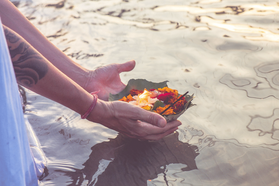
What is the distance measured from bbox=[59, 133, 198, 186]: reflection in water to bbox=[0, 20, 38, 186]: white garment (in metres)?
0.50

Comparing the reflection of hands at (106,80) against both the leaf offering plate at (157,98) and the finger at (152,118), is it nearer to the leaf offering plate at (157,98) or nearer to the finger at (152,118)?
the leaf offering plate at (157,98)

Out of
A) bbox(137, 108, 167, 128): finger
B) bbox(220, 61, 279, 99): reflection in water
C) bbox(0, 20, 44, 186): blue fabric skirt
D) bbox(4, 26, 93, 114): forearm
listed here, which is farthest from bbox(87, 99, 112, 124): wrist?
bbox(220, 61, 279, 99): reflection in water

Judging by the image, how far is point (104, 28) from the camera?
3.72 m

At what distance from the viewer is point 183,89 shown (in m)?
2.45

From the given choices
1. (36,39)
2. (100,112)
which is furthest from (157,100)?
(36,39)

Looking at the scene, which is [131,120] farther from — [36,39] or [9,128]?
[36,39]

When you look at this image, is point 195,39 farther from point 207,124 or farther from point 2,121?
point 2,121

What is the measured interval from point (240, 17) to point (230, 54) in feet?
3.59

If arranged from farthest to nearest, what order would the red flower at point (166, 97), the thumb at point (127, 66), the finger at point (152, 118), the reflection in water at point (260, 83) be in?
the reflection in water at point (260, 83), the thumb at point (127, 66), the red flower at point (166, 97), the finger at point (152, 118)

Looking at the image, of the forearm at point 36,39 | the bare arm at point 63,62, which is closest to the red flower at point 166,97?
the bare arm at point 63,62

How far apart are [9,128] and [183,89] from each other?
1639mm

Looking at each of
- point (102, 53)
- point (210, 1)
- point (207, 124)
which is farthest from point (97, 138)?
point (210, 1)

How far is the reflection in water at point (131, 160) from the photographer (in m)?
1.63

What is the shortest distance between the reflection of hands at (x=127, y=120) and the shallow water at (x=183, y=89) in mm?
176
